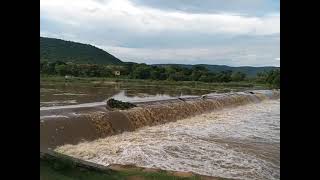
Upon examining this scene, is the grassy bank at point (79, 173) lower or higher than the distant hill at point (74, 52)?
lower

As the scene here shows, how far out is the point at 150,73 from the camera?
113 feet

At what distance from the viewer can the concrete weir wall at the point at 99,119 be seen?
969cm

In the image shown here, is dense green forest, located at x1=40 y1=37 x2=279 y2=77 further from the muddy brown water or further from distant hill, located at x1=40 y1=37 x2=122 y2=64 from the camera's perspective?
the muddy brown water

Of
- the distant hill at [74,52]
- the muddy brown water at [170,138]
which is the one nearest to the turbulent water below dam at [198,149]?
the muddy brown water at [170,138]

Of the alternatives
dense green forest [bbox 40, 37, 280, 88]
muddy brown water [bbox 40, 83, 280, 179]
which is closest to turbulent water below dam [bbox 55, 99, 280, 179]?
muddy brown water [bbox 40, 83, 280, 179]

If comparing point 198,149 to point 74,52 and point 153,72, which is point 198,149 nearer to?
point 153,72

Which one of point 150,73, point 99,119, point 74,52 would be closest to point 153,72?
point 150,73

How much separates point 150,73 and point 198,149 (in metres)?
25.4

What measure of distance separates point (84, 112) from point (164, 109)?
303 cm

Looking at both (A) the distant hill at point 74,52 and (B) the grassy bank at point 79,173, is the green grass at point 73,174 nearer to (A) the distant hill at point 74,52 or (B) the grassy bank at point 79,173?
(B) the grassy bank at point 79,173

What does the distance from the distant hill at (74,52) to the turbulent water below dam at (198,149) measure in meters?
32.4

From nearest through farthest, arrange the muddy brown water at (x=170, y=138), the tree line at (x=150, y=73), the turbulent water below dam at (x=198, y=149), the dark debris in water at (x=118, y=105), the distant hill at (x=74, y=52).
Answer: the turbulent water below dam at (x=198, y=149)
the muddy brown water at (x=170, y=138)
the dark debris in water at (x=118, y=105)
the tree line at (x=150, y=73)
the distant hill at (x=74, y=52)

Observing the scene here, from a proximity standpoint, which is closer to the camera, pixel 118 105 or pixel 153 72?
pixel 118 105

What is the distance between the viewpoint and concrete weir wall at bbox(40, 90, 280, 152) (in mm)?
9688
